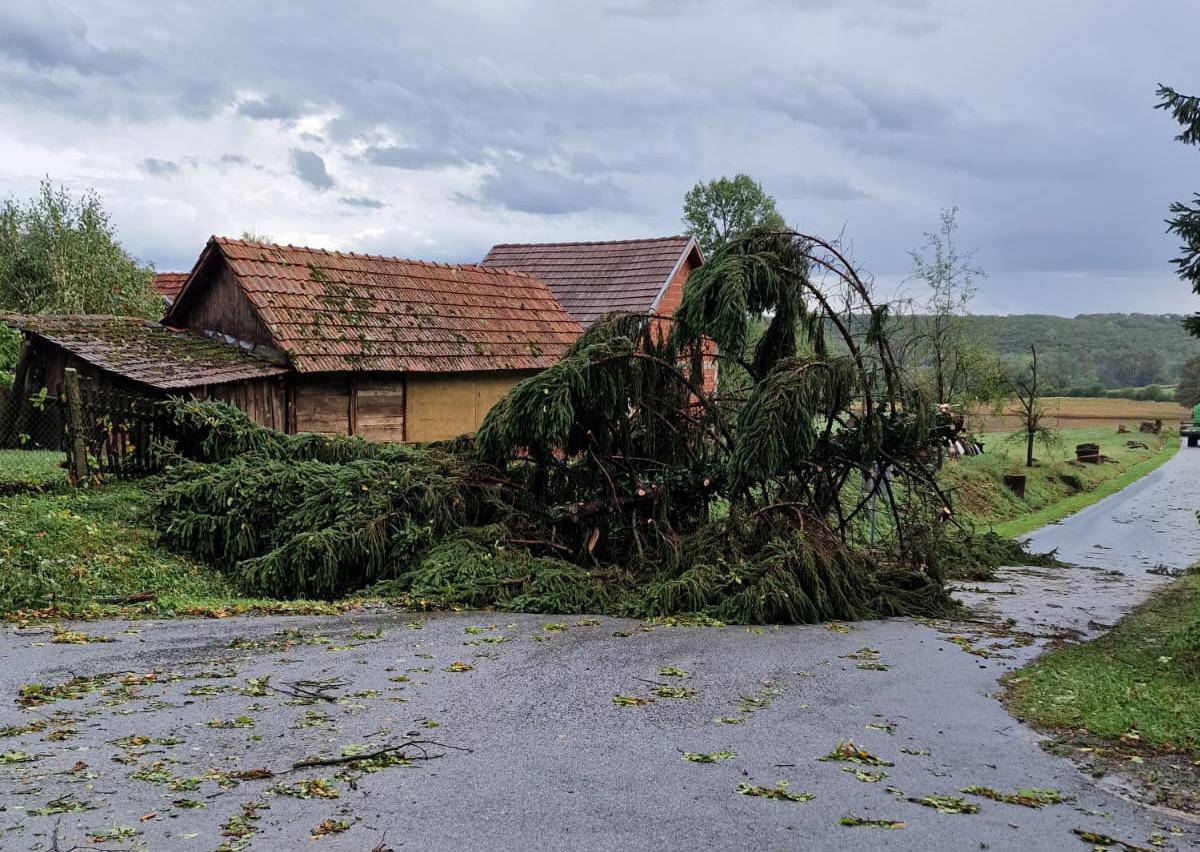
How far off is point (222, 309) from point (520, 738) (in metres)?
15.7

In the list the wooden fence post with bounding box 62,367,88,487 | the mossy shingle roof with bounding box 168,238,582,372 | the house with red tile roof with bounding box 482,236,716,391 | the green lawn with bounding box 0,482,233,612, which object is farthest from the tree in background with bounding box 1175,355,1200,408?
the green lawn with bounding box 0,482,233,612

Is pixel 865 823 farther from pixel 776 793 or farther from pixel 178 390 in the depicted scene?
pixel 178 390

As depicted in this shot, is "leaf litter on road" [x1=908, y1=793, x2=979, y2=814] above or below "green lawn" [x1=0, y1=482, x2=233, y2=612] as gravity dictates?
below

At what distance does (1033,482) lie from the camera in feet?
103

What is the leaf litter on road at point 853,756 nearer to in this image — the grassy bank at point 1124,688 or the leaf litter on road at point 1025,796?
the leaf litter on road at point 1025,796

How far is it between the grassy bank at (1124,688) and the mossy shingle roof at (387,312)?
1351 cm

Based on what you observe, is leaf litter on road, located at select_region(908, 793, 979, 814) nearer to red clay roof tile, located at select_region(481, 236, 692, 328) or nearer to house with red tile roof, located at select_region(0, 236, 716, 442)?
house with red tile roof, located at select_region(0, 236, 716, 442)

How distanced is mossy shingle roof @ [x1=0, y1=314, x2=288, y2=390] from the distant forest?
9830 centimetres

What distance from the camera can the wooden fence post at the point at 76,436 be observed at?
46.1ft

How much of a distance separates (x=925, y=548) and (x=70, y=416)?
1152 cm

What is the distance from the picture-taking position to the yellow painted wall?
816 inches

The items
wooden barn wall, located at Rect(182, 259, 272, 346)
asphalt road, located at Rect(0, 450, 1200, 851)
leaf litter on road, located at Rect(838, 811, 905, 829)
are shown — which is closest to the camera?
asphalt road, located at Rect(0, 450, 1200, 851)

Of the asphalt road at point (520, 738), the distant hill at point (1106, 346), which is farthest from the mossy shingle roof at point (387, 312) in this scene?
the distant hill at point (1106, 346)

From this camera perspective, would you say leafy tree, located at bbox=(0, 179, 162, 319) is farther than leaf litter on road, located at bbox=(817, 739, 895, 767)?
Yes
